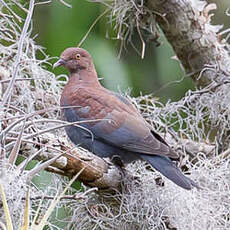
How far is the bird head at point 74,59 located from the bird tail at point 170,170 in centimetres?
53

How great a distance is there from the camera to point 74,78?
2758mm

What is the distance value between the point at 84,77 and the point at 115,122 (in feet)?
1.03

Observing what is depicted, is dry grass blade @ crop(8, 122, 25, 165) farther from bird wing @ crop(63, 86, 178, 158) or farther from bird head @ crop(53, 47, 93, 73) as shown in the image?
bird head @ crop(53, 47, 93, 73)

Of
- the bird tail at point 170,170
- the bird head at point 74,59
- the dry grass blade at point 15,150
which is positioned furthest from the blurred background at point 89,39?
the dry grass blade at point 15,150

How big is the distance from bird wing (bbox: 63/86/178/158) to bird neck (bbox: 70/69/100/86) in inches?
6.0

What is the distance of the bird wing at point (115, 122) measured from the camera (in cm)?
246

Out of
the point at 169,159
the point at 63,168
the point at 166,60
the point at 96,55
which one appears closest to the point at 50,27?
the point at 96,55

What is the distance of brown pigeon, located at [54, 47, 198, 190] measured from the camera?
241 cm

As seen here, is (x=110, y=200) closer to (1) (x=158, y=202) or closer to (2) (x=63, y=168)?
(1) (x=158, y=202)

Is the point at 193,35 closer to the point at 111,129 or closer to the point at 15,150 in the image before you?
the point at 111,129

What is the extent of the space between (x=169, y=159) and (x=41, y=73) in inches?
23.8

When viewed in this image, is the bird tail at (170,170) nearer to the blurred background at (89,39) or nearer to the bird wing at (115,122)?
the bird wing at (115,122)

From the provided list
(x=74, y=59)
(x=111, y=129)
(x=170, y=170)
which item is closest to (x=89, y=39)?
(x=74, y=59)

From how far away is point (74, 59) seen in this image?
2764 millimetres
